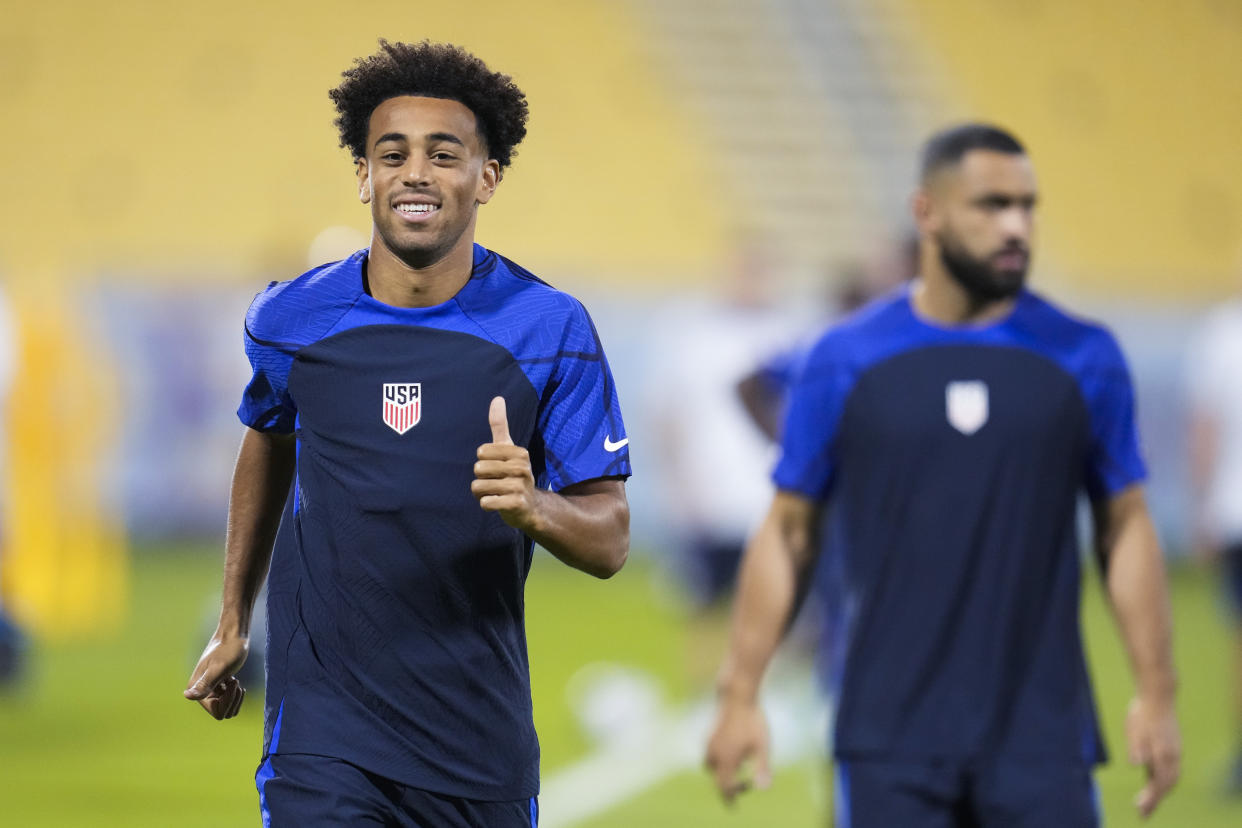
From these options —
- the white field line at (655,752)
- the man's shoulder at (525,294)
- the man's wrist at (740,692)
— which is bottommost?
the white field line at (655,752)

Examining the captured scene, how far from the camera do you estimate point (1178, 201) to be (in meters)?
22.6

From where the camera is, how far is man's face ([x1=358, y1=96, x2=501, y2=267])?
345 centimetres

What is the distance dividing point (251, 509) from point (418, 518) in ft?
1.72

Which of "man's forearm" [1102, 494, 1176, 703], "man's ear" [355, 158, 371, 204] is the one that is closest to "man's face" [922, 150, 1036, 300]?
"man's forearm" [1102, 494, 1176, 703]

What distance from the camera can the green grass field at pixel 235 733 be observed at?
7605 millimetres

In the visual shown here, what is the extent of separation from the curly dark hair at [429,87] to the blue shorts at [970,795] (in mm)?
1629

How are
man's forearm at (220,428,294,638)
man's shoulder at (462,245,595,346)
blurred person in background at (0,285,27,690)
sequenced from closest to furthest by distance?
man's shoulder at (462,245,595,346)
man's forearm at (220,428,294,638)
blurred person in background at (0,285,27,690)

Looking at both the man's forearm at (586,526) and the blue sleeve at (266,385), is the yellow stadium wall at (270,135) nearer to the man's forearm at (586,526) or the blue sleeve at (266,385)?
the blue sleeve at (266,385)

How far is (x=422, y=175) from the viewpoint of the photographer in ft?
11.3

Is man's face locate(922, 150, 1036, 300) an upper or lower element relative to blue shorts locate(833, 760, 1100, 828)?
upper

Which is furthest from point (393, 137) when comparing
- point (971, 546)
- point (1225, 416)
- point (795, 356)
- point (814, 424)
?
point (1225, 416)

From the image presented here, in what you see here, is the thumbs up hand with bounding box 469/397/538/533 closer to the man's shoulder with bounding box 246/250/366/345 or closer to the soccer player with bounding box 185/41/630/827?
the soccer player with bounding box 185/41/630/827

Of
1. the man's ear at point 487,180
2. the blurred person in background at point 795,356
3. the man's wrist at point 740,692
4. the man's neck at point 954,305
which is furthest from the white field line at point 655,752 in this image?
the man's ear at point 487,180

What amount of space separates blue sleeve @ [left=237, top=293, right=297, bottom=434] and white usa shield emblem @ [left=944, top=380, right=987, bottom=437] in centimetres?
151
